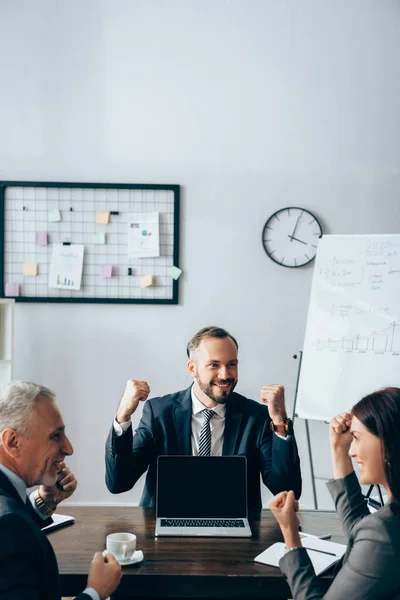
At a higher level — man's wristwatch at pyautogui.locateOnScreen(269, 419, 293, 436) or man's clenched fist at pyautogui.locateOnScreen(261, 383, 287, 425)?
man's clenched fist at pyautogui.locateOnScreen(261, 383, 287, 425)

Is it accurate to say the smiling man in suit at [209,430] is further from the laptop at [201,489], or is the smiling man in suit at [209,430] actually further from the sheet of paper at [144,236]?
the sheet of paper at [144,236]

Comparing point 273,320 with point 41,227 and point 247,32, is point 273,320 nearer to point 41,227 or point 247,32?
point 41,227

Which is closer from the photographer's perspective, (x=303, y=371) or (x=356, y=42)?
(x=303, y=371)

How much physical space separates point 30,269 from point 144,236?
2.37 feet

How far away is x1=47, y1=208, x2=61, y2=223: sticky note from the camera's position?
3.73m

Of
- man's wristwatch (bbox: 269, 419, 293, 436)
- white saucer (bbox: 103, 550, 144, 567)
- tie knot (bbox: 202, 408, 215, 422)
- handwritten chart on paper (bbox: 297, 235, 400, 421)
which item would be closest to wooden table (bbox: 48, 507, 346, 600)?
white saucer (bbox: 103, 550, 144, 567)

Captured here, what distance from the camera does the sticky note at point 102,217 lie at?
3721mm

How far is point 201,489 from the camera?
184 cm

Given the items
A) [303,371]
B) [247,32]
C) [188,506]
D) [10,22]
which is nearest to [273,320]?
[303,371]

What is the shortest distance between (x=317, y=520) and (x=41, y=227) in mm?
2541

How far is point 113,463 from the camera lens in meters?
2.11

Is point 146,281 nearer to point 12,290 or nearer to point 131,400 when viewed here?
point 12,290

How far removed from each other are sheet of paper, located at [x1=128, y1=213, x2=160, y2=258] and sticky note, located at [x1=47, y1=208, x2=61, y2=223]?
17.0 inches

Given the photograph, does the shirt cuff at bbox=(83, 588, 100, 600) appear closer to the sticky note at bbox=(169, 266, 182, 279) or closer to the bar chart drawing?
the bar chart drawing
